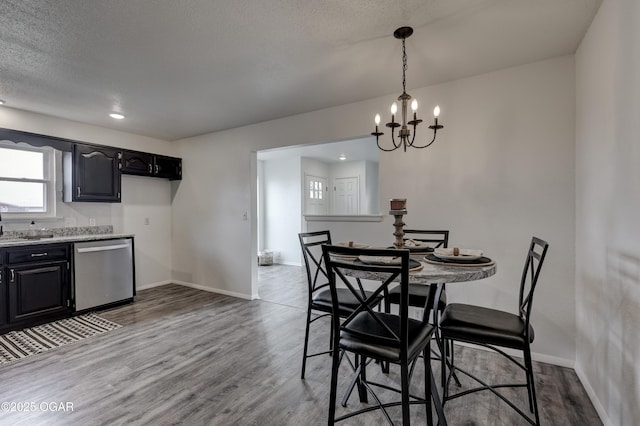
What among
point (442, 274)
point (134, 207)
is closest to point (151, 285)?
point (134, 207)

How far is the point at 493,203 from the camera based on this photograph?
Result: 268cm

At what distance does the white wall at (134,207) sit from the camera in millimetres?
3797

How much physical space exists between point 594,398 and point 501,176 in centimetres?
167

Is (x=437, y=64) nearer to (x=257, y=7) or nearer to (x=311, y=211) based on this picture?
(x=257, y=7)

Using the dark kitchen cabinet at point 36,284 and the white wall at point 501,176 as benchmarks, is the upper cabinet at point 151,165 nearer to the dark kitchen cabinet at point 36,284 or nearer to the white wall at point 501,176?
the dark kitchen cabinet at point 36,284

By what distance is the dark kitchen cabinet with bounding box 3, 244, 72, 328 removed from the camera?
3.16 m

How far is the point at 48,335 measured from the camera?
306 centimetres

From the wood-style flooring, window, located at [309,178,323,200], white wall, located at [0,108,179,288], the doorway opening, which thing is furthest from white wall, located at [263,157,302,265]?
the wood-style flooring

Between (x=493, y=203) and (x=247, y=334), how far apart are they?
8.69ft

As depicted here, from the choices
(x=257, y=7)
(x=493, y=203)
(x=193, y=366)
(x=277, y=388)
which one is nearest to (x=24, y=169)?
(x=193, y=366)

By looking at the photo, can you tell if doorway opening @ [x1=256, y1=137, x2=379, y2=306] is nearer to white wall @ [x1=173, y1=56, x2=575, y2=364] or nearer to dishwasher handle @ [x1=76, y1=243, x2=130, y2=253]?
dishwasher handle @ [x1=76, y1=243, x2=130, y2=253]

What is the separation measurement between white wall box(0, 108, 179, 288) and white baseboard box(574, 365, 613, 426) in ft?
17.7

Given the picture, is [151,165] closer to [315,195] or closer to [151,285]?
[151,285]

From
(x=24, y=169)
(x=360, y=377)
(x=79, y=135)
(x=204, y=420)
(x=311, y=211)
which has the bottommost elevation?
(x=204, y=420)
